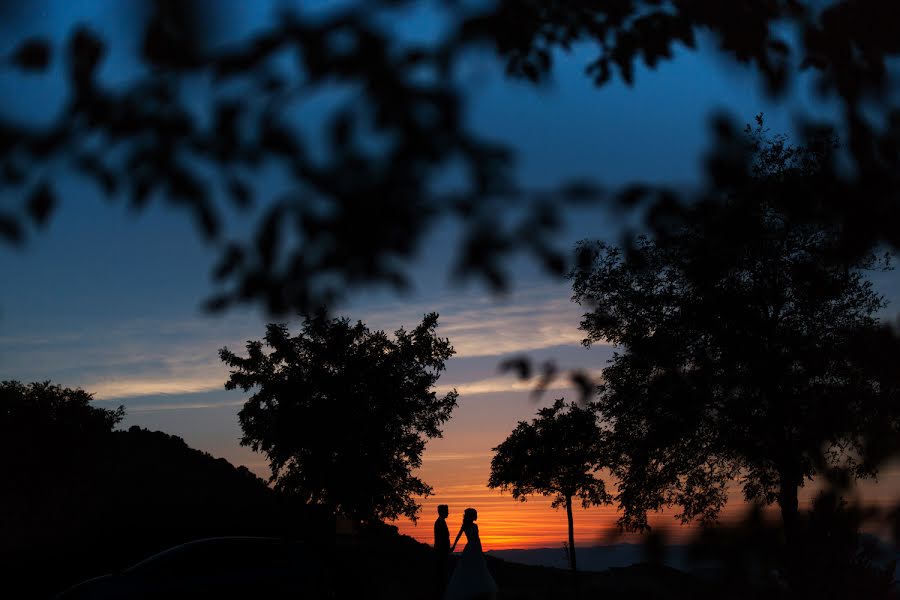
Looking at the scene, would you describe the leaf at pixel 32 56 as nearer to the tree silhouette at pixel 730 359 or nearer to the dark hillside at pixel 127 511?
the tree silhouette at pixel 730 359

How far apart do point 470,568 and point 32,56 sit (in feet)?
56.0

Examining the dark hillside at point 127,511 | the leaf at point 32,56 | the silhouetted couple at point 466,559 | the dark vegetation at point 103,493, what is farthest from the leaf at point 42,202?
Answer: the dark vegetation at point 103,493

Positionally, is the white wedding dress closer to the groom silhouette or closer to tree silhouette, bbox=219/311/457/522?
the groom silhouette

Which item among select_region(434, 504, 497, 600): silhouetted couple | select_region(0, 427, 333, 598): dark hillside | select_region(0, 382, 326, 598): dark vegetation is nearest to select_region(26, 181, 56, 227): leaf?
select_region(434, 504, 497, 600): silhouetted couple

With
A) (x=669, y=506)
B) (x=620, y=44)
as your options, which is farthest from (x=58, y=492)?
(x=620, y=44)

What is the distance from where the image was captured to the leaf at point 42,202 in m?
3.52

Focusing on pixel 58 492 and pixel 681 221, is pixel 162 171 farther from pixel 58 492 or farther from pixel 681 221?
pixel 58 492

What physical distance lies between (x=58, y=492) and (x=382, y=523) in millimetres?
16096

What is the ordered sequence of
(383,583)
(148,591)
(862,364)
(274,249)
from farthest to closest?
1. (383,583)
2. (148,591)
3. (862,364)
4. (274,249)

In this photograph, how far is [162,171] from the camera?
3311 millimetres

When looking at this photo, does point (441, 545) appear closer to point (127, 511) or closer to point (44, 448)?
point (127, 511)

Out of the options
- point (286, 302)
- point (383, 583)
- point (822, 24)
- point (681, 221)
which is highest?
point (822, 24)

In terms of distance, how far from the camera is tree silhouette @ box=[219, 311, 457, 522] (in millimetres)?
39281

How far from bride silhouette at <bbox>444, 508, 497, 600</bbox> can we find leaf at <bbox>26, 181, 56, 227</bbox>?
15.8 metres
